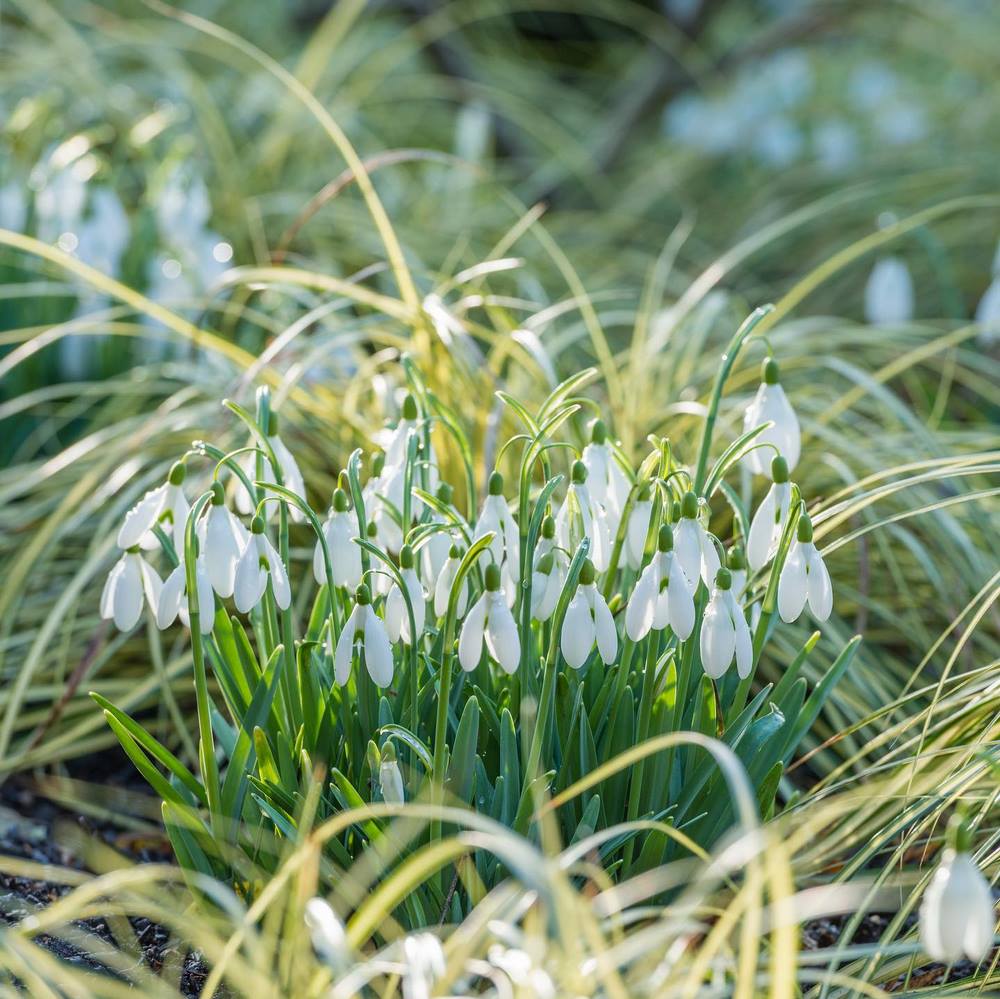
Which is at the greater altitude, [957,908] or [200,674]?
[200,674]

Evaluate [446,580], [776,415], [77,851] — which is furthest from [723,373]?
[77,851]

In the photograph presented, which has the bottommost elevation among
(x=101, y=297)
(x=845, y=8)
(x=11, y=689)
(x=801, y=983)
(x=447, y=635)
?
(x=801, y=983)

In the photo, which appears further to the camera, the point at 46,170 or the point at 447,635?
the point at 46,170

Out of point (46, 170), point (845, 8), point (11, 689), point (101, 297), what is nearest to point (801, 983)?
point (11, 689)

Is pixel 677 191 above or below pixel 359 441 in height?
above

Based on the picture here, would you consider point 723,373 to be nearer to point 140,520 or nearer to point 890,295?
point 140,520

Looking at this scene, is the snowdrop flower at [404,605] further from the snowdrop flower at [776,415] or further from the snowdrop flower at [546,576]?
the snowdrop flower at [776,415]

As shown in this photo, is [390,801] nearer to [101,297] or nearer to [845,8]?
[101,297]

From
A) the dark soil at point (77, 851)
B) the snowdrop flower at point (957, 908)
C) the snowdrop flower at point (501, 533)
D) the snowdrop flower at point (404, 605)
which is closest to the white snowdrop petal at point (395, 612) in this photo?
the snowdrop flower at point (404, 605)
